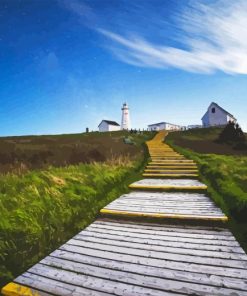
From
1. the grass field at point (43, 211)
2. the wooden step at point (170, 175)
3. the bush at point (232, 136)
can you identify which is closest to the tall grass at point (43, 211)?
the grass field at point (43, 211)

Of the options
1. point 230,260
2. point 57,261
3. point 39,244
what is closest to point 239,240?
point 230,260

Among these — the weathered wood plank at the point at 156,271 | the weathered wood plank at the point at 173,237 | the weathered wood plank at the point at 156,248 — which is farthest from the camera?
the weathered wood plank at the point at 173,237

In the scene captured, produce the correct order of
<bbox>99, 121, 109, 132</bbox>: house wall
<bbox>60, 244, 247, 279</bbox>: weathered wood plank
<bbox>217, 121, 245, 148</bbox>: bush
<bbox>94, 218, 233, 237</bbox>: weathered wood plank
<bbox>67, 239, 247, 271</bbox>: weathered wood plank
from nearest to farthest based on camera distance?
<bbox>60, 244, 247, 279</bbox>: weathered wood plank
<bbox>67, 239, 247, 271</bbox>: weathered wood plank
<bbox>94, 218, 233, 237</bbox>: weathered wood plank
<bbox>217, 121, 245, 148</bbox>: bush
<bbox>99, 121, 109, 132</bbox>: house wall

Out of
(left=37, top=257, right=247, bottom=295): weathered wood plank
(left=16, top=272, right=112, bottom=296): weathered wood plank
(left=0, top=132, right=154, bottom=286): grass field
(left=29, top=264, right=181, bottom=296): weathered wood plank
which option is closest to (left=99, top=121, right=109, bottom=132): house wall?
(left=0, top=132, right=154, bottom=286): grass field

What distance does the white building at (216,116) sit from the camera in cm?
7164

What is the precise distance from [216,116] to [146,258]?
7668cm

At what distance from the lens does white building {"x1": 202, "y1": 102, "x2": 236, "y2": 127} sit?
71637 mm

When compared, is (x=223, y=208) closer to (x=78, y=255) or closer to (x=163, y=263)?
(x=163, y=263)

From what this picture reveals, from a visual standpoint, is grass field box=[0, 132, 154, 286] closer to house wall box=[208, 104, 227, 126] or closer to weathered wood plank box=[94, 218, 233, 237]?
weathered wood plank box=[94, 218, 233, 237]

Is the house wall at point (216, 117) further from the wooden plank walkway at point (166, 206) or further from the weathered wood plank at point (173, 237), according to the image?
the weathered wood plank at point (173, 237)

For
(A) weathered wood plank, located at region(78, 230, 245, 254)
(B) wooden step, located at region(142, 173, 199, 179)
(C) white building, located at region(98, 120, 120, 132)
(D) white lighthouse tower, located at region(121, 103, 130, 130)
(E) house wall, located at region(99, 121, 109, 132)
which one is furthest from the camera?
(E) house wall, located at region(99, 121, 109, 132)

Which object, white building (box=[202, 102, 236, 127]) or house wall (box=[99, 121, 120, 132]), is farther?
house wall (box=[99, 121, 120, 132])

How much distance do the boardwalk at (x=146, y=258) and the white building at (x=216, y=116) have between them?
2858 inches

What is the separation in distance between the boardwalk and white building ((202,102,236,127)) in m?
72.6
